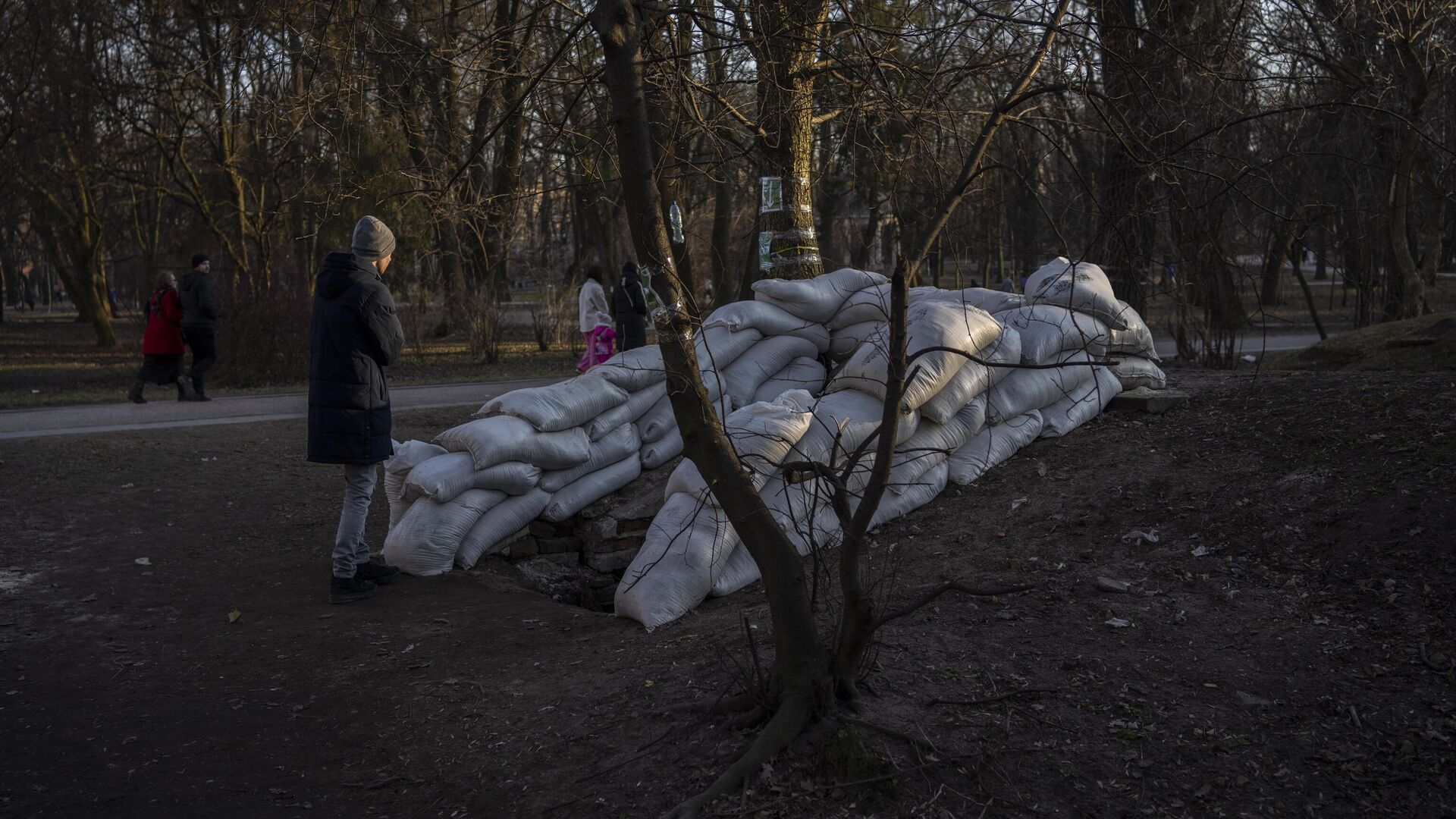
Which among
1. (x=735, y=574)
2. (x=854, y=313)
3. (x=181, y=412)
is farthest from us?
(x=181, y=412)

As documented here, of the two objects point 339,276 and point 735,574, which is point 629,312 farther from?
point 735,574

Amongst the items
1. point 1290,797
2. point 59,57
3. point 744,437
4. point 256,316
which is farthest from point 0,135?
point 1290,797

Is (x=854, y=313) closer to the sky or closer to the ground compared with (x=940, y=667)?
closer to the sky

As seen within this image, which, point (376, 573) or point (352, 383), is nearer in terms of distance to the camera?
point (352, 383)

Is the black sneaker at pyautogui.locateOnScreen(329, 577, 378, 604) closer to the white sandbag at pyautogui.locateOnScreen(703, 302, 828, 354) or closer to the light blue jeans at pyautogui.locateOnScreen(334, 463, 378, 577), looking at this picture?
the light blue jeans at pyautogui.locateOnScreen(334, 463, 378, 577)

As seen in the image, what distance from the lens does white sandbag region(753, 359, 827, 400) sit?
6559 millimetres

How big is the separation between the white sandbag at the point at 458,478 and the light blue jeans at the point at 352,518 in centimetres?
39

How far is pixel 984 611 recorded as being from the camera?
12.6ft

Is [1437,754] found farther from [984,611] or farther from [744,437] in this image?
[744,437]

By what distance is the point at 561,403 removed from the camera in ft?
19.1

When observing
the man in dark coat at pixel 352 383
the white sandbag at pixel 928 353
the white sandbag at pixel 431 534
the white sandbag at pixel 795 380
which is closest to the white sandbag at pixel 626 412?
the white sandbag at pixel 795 380

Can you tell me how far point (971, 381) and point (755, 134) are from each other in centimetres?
207

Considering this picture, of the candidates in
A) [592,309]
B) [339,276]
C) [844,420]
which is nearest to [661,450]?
[844,420]

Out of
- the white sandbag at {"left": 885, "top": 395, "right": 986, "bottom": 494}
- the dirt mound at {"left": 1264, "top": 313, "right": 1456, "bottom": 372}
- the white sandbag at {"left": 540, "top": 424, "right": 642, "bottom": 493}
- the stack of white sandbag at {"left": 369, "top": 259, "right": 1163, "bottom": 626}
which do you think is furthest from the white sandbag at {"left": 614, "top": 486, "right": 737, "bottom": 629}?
the dirt mound at {"left": 1264, "top": 313, "right": 1456, "bottom": 372}
